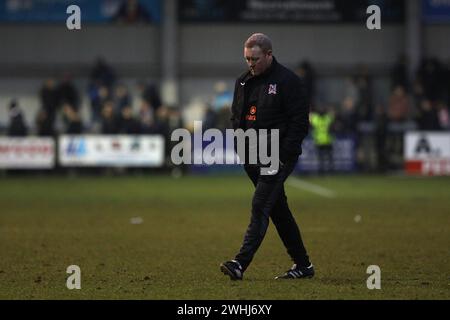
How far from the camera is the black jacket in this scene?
10359 millimetres

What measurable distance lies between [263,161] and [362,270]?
6.18 ft

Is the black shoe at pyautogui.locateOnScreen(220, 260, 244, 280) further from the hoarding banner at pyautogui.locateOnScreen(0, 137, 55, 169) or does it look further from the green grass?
the hoarding banner at pyautogui.locateOnScreen(0, 137, 55, 169)

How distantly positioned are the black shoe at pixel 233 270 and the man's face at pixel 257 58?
1850mm

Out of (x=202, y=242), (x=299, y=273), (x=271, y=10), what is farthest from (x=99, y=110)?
(x=299, y=273)

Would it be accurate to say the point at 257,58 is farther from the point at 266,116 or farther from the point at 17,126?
the point at 17,126

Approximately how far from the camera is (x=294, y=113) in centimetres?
1037

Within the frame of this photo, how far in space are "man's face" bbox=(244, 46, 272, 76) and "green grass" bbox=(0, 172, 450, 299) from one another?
80.0 inches

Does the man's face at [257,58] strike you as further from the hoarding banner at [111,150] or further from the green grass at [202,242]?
the hoarding banner at [111,150]

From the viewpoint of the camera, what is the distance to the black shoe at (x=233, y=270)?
10.4 metres

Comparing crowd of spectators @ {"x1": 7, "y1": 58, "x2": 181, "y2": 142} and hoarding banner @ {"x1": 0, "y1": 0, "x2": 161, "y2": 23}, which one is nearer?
crowd of spectators @ {"x1": 7, "y1": 58, "x2": 181, "y2": 142}

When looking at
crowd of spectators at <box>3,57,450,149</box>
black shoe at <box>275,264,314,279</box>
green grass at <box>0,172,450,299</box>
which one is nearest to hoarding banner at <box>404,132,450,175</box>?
crowd of spectators at <box>3,57,450,149</box>

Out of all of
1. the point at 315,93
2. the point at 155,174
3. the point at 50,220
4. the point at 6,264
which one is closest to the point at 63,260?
the point at 6,264

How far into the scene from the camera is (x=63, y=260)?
12.6 meters

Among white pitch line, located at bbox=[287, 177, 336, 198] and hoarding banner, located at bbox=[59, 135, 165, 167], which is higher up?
hoarding banner, located at bbox=[59, 135, 165, 167]
